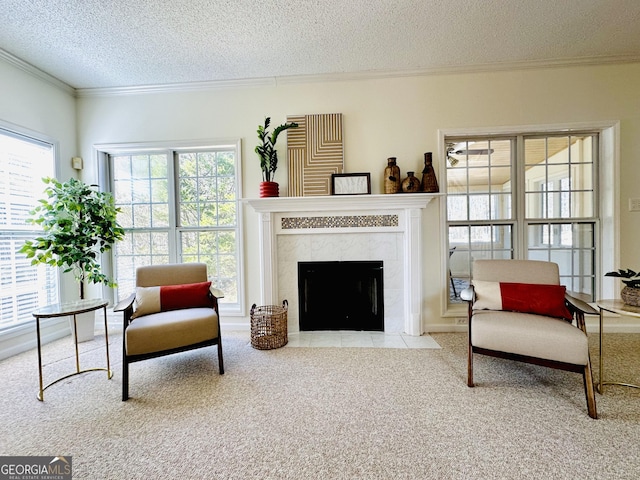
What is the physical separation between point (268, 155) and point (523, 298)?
2.61 metres

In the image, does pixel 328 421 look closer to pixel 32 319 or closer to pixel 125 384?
pixel 125 384

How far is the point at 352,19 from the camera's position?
2.15 meters

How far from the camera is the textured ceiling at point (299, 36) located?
2041 mm

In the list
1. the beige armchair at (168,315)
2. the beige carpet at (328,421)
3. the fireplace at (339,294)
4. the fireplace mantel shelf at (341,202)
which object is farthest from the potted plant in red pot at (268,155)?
the beige carpet at (328,421)

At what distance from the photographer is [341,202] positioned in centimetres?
282

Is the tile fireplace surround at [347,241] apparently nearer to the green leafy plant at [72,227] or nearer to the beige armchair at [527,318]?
the beige armchair at [527,318]

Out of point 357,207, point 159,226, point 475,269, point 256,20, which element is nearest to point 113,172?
point 159,226

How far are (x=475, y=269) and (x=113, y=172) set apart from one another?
411 cm

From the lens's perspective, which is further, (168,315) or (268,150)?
(268,150)

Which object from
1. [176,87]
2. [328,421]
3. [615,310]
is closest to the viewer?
[328,421]

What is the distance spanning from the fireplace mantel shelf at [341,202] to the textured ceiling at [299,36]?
1359 mm

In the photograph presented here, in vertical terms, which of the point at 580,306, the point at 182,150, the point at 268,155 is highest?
the point at 182,150

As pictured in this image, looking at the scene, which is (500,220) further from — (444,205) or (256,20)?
(256,20)

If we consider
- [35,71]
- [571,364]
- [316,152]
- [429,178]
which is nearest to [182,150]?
[35,71]
